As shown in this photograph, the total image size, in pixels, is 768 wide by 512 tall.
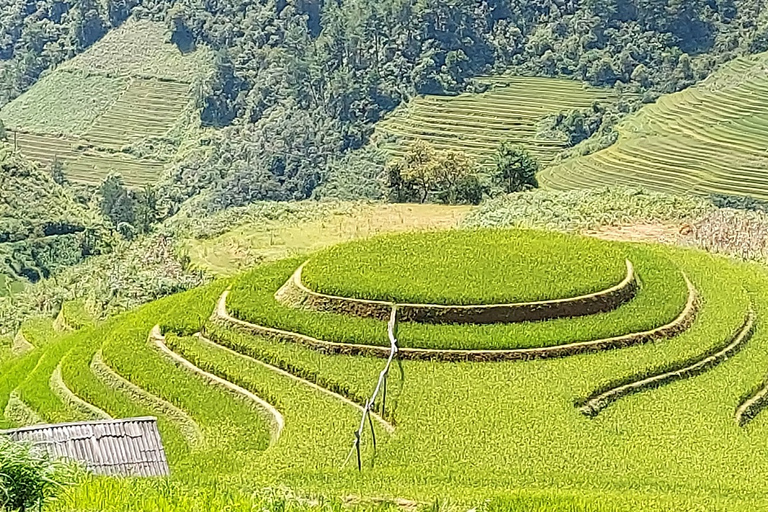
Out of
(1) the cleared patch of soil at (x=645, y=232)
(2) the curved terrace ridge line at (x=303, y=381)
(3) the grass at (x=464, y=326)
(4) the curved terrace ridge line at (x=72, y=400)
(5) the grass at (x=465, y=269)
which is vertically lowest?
(1) the cleared patch of soil at (x=645, y=232)

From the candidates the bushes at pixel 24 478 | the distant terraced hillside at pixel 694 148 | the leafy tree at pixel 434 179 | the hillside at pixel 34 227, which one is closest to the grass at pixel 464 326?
the bushes at pixel 24 478

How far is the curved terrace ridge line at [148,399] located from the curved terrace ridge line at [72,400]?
1.34ft

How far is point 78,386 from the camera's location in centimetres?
1412

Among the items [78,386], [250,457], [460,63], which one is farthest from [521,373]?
[460,63]

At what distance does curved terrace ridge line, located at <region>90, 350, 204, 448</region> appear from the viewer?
12.6 m

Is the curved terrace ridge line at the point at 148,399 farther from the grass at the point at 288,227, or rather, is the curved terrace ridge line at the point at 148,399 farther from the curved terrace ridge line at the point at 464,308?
the grass at the point at 288,227

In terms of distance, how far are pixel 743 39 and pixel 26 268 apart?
3656 cm

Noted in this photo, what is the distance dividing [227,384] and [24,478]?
846 centimetres

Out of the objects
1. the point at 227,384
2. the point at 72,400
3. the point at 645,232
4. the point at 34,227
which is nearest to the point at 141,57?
the point at 34,227

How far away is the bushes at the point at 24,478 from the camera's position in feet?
16.5

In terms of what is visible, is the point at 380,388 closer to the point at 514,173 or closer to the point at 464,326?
the point at 464,326

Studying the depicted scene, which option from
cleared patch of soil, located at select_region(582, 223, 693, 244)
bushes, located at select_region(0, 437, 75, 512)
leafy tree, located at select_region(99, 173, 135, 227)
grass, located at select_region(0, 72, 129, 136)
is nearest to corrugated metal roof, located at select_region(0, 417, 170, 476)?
bushes, located at select_region(0, 437, 75, 512)

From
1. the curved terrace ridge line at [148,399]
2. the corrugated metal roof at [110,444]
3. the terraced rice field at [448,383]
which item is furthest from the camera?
the curved terrace ridge line at [148,399]

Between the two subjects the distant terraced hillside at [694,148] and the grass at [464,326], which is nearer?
the grass at [464,326]
